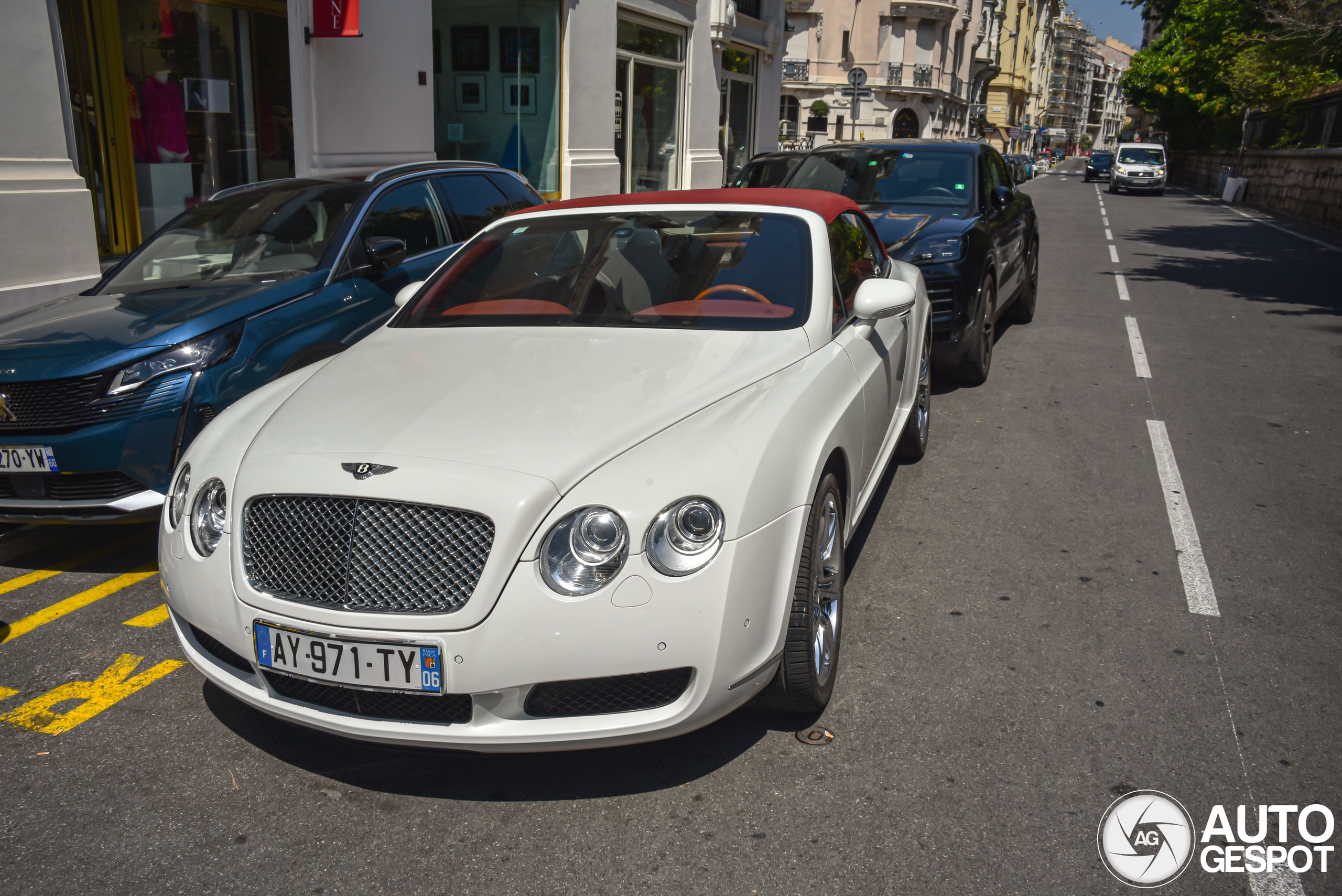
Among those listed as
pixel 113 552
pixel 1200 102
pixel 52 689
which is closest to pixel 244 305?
pixel 113 552

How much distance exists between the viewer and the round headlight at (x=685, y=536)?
2.66 m

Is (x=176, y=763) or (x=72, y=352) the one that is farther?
(x=72, y=352)

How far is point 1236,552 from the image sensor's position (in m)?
4.77

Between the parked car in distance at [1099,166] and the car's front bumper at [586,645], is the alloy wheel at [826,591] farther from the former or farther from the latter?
the parked car in distance at [1099,166]

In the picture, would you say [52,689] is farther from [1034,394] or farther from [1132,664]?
[1034,394]

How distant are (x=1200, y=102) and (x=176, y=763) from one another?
57.1m

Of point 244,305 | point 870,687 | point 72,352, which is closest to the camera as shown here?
point 870,687

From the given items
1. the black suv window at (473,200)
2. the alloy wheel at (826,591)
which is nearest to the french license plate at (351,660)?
the alloy wheel at (826,591)

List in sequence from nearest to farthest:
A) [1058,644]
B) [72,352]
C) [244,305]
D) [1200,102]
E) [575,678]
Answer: [575,678], [1058,644], [72,352], [244,305], [1200,102]

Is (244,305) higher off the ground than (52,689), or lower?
higher

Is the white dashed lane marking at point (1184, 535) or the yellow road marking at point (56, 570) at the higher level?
the white dashed lane marking at point (1184, 535)

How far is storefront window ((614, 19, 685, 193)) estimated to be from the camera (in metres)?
18.3

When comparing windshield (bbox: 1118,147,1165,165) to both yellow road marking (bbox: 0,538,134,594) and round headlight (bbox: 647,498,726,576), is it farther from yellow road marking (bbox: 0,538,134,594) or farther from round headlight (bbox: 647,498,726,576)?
round headlight (bbox: 647,498,726,576)

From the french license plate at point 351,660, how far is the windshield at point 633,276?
5.35 ft
